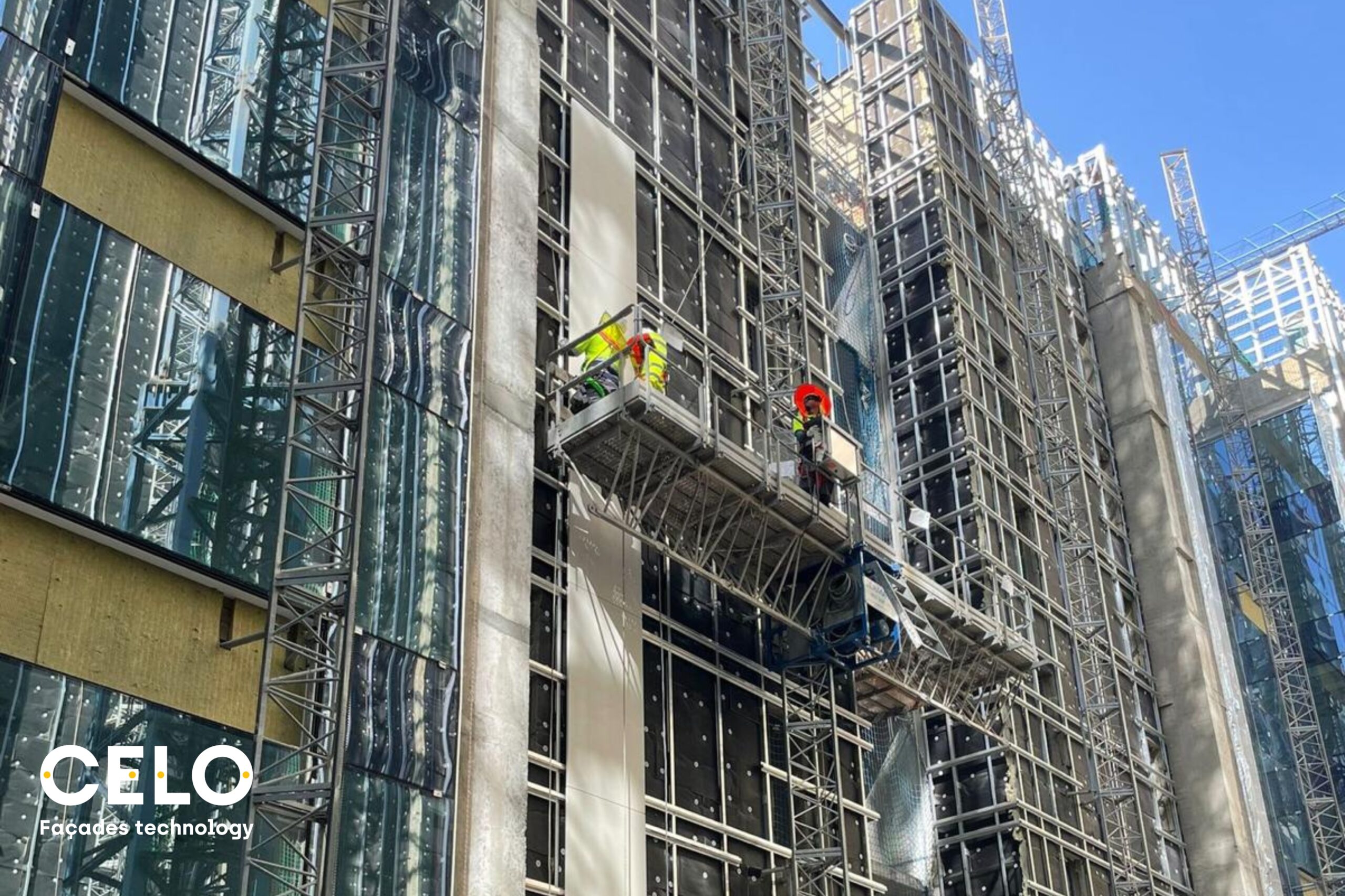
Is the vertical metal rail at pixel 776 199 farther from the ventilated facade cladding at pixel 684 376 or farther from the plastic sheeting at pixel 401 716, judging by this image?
the plastic sheeting at pixel 401 716

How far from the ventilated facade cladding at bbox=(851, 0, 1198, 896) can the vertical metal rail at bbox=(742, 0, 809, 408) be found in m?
7.22

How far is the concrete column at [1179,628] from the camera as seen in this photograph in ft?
139

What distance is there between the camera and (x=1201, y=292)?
5922 cm

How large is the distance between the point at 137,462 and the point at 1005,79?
3949cm

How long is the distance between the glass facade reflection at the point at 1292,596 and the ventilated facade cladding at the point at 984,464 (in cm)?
526

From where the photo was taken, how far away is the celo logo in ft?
55.0

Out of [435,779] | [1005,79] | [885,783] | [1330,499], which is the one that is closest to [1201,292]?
[1330,499]

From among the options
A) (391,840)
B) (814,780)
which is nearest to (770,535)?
(814,780)

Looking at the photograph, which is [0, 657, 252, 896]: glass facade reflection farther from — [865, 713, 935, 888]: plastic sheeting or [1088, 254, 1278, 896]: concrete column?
[1088, 254, 1278, 896]: concrete column

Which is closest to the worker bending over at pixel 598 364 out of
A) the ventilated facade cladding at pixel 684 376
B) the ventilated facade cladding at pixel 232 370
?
the ventilated facade cladding at pixel 684 376

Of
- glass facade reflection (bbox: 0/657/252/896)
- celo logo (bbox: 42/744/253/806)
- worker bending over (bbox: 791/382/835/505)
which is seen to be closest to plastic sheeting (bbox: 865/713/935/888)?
worker bending over (bbox: 791/382/835/505)

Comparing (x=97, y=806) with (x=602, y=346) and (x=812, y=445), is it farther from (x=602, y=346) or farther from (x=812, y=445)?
(x=812, y=445)

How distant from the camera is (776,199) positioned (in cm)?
3428

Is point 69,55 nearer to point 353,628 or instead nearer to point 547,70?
point 353,628
